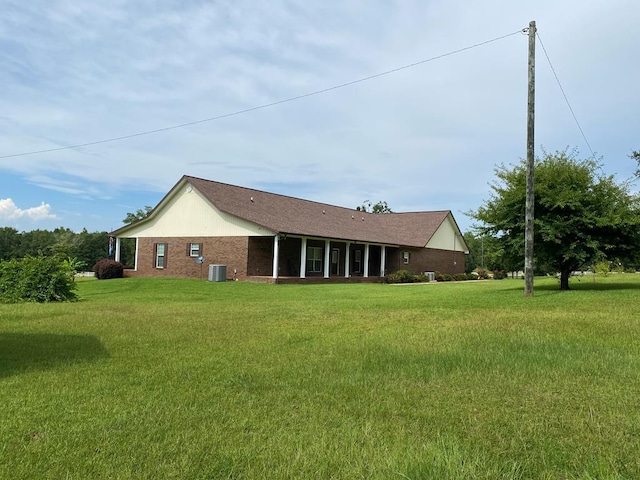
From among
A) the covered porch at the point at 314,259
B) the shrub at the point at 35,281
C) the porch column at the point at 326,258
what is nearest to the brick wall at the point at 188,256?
the covered porch at the point at 314,259

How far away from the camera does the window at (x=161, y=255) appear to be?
33.4 m

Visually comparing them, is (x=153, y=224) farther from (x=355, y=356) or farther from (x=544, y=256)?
(x=355, y=356)

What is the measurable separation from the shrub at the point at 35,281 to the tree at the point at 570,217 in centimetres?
1516

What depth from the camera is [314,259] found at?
33844 mm

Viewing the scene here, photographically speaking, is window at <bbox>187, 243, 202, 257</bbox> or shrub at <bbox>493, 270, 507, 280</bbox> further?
shrub at <bbox>493, 270, 507, 280</bbox>

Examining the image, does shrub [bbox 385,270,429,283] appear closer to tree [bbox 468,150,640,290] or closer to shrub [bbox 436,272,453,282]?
shrub [bbox 436,272,453,282]

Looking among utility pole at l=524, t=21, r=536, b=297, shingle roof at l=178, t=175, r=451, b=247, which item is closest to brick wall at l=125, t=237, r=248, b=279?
shingle roof at l=178, t=175, r=451, b=247

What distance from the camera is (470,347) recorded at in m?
7.72

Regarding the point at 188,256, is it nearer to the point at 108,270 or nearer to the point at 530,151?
the point at 108,270

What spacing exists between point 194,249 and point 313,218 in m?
7.69

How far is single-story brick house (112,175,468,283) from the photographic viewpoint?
29672 mm

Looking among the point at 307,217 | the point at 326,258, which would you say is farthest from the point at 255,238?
the point at 307,217

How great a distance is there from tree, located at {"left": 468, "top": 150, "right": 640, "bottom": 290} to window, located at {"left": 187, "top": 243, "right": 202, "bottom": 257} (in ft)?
57.5

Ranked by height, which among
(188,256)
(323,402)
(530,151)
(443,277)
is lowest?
(323,402)
